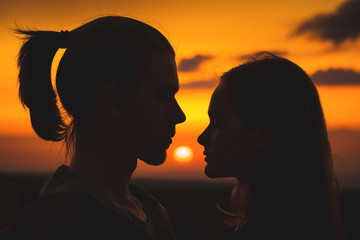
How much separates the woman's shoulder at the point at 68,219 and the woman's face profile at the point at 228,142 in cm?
115

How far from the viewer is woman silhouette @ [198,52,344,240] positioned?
105 inches

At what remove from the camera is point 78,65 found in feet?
7.19

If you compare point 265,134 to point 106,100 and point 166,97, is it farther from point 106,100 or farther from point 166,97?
point 106,100

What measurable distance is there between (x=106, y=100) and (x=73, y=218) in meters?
0.66

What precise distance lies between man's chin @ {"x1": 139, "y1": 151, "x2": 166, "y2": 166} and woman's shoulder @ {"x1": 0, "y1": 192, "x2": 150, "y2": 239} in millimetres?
453

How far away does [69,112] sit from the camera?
7.55 feet

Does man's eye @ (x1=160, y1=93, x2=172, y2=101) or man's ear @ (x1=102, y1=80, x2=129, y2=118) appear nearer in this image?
man's ear @ (x1=102, y1=80, x2=129, y2=118)

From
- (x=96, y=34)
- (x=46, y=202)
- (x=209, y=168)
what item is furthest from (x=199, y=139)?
(x=46, y=202)

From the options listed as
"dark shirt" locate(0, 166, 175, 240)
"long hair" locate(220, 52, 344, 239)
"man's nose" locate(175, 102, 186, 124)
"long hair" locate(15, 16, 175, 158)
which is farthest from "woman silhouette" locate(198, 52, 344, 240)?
"dark shirt" locate(0, 166, 175, 240)

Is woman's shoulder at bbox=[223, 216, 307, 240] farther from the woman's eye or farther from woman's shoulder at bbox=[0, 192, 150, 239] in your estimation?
the woman's eye

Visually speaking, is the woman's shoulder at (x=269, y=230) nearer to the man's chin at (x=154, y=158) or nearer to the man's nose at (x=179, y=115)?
the man's chin at (x=154, y=158)

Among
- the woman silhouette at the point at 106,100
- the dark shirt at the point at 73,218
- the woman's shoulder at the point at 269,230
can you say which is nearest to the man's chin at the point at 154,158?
the woman silhouette at the point at 106,100

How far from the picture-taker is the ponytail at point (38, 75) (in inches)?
89.8

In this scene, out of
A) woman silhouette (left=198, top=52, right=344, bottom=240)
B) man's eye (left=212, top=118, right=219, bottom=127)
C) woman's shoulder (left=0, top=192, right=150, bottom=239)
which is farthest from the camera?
man's eye (left=212, top=118, right=219, bottom=127)
